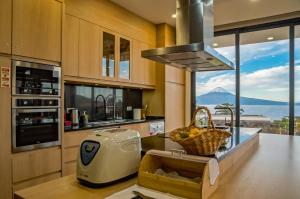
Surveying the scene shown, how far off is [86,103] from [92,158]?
2.43 meters

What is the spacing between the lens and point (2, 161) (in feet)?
6.37

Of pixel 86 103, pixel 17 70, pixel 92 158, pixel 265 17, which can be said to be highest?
pixel 265 17

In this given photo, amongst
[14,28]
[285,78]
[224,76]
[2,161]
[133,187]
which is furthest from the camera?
[224,76]

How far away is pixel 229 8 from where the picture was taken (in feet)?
11.9

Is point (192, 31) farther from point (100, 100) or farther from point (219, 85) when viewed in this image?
point (219, 85)

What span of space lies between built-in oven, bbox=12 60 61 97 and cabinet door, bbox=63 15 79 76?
1.35 ft

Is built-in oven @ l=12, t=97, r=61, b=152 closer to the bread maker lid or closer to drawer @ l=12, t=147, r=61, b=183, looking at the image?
drawer @ l=12, t=147, r=61, b=183

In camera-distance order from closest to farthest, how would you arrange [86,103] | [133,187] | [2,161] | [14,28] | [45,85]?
1. [133,187]
2. [2,161]
3. [14,28]
4. [45,85]
5. [86,103]

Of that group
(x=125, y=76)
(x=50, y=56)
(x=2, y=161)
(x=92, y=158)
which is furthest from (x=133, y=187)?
(x=125, y=76)

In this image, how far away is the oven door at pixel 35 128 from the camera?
206 cm

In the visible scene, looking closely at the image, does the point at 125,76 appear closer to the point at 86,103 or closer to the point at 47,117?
the point at 86,103

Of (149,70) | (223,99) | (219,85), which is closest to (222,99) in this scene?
(223,99)

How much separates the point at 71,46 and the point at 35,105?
0.98m

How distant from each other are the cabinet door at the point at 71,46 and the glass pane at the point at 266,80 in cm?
313
